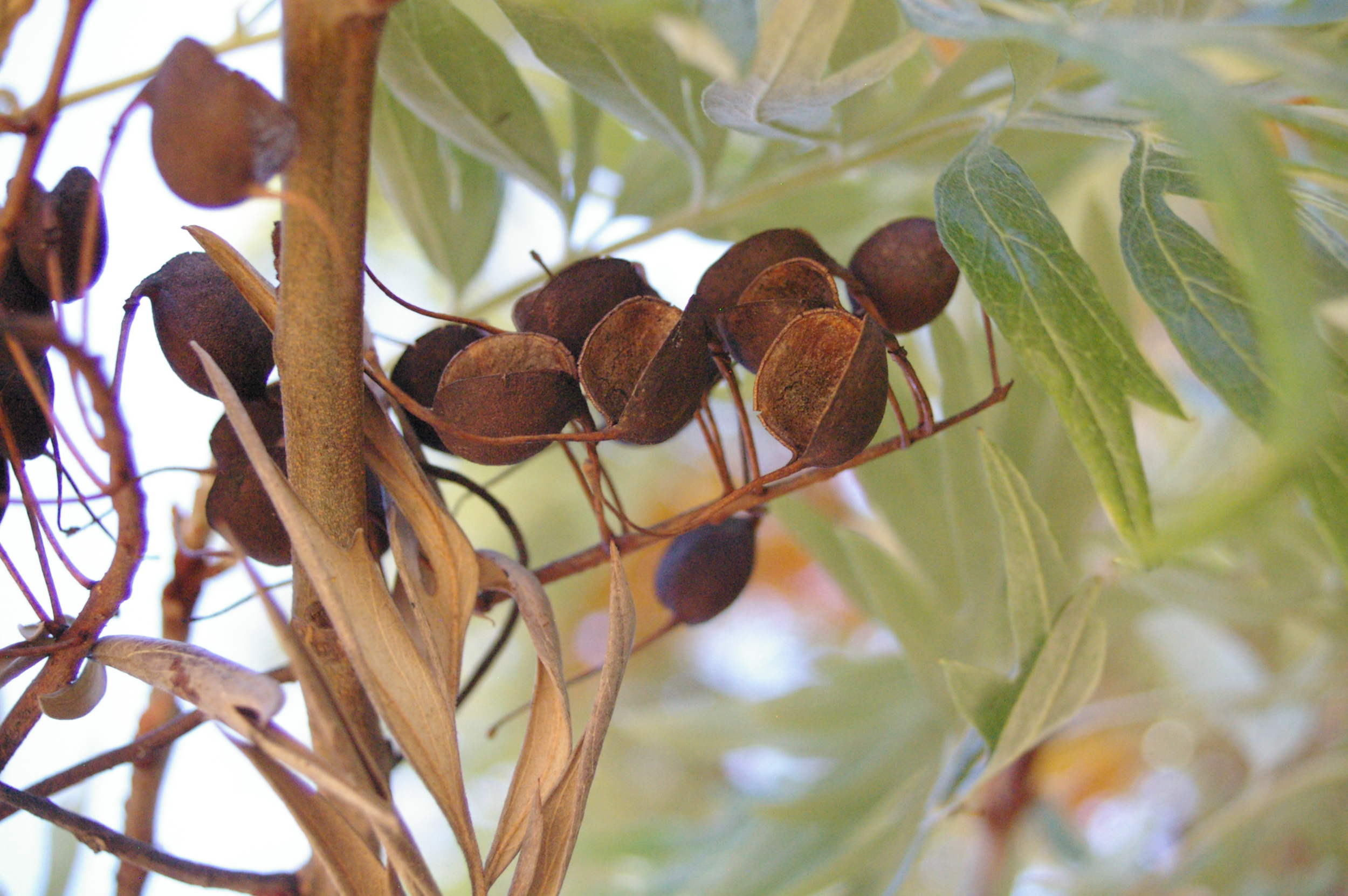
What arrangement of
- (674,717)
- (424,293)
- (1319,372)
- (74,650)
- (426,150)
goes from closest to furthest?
(1319,372)
(74,650)
(426,150)
(674,717)
(424,293)

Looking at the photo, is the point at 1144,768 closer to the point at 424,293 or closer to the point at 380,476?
the point at 424,293

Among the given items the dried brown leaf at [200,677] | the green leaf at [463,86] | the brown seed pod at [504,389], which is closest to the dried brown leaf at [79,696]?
the dried brown leaf at [200,677]

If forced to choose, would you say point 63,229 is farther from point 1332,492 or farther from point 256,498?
point 1332,492

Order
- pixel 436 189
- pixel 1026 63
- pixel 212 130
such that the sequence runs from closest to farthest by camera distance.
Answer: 1. pixel 212 130
2. pixel 1026 63
3. pixel 436 189

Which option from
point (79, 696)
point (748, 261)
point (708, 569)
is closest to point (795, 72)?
point (748, 261)

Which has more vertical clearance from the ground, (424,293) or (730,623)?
(424,293)

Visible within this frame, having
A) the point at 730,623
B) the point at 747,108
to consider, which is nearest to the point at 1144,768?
the point at 730,623
